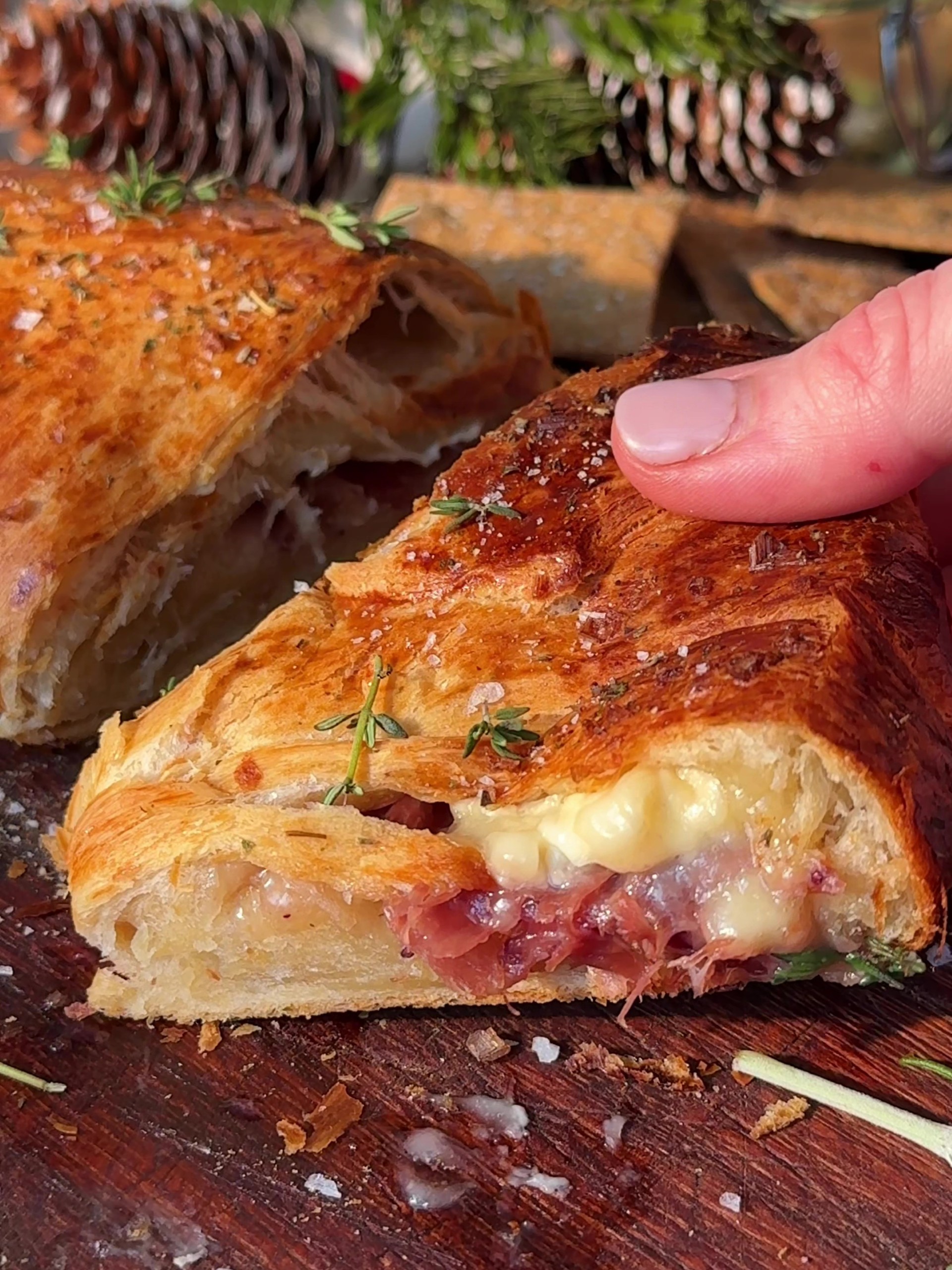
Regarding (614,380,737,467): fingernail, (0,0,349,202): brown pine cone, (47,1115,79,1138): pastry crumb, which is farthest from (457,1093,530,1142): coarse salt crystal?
(0,0,349,202): brown pine cone

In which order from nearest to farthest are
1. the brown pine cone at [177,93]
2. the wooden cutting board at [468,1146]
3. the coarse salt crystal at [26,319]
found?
the wooden cutting board at [468,1146] < the coarse salt crystal at [26,319] < the brown pine cone at [177,93]

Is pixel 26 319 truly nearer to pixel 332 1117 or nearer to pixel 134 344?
pixel 134 344

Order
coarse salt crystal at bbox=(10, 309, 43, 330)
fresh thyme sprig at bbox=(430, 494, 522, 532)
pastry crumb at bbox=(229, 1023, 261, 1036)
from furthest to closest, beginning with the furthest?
coarse salt crystal at bbox=(10, 309, 43, 330) → fresh thyme sprig at bbox=(430, 494, 522, 532) → pastry crumb at bbox=(229, 1023, 261, 1036)

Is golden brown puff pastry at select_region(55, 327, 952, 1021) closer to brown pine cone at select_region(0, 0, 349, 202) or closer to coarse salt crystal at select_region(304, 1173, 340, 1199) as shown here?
coarse salt crystal at select_region(304, 1173, 340, 1199)

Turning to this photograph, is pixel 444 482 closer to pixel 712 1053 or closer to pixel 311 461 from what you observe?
pixel 311 461

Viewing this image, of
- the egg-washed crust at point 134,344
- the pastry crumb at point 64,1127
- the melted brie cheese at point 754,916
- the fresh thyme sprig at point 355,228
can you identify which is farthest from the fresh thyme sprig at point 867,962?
the fresh thyme sprig at point 355,228

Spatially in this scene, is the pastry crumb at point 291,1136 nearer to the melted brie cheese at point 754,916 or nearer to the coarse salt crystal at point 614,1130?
the coarse salt crystal at point 614,1130
